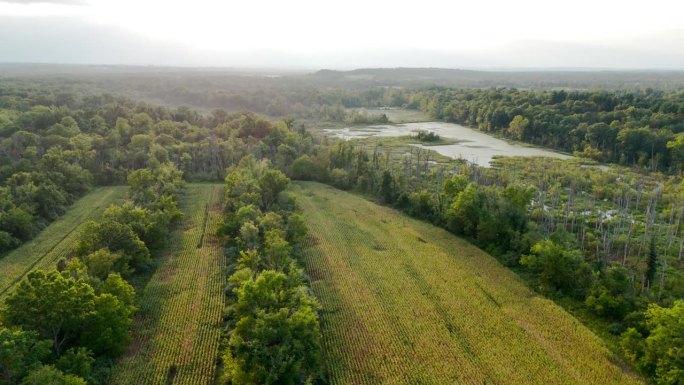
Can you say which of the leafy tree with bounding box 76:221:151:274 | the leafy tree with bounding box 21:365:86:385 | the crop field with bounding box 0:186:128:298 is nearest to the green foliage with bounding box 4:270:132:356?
the leafy tree with bounding box 21:365:86:385

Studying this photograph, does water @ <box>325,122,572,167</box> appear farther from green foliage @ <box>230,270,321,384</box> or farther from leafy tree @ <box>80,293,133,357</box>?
leafy tree @ <box>80,293,133,357</box>

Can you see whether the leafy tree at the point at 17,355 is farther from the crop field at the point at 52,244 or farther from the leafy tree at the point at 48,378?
the crop field at the point at 52,244

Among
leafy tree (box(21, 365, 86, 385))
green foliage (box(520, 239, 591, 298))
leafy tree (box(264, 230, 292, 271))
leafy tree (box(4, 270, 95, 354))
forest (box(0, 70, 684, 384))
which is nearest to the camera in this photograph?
leafy tree (box(21, 365, 86, 385))

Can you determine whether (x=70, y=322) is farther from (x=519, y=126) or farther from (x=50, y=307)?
(x=519, y=126)

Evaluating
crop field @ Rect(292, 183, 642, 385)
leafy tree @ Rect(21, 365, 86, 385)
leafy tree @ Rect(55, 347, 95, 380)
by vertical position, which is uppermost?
leafy tree @ Rect(21, 365, 86, 385)

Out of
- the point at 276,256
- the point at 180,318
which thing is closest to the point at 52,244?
the point at 180,318

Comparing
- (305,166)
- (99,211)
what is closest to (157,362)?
(99,211)

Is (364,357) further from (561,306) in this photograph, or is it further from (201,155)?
(201,155)
